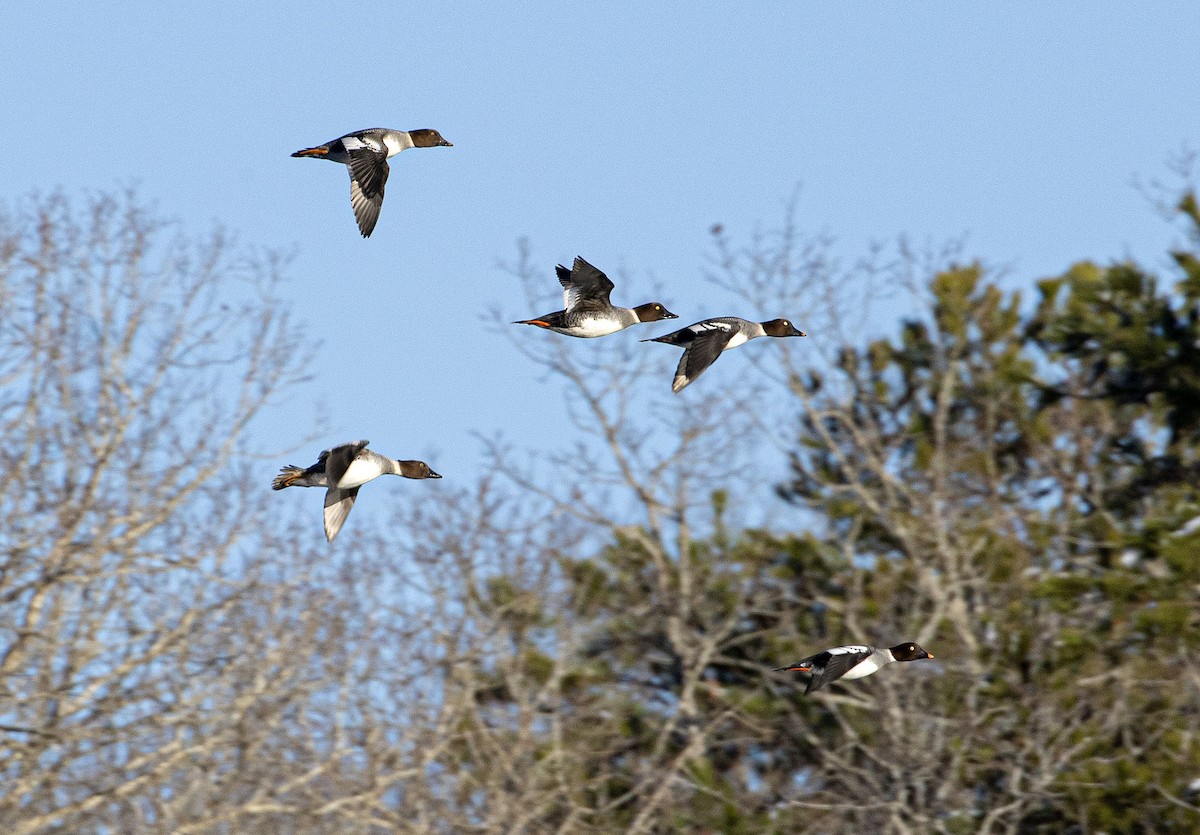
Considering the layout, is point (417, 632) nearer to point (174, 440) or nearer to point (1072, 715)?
point (174, 440)

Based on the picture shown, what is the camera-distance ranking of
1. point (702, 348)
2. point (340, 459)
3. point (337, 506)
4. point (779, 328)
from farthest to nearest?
1. point (779, 328)
2. point (702, 348)
3. point (337, 506)
4. point (340, 459)

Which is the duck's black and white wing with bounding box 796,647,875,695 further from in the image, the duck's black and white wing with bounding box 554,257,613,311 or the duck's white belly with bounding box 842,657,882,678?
the duck's black and white wing with bounding box 554,257,613,311

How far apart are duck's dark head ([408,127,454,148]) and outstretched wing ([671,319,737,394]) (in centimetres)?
221

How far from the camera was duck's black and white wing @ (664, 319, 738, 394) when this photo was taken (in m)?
10.7

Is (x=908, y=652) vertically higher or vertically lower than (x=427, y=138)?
lower

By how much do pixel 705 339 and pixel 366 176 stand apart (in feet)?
7.03

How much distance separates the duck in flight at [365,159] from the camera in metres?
11.3

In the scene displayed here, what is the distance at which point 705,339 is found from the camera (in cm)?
1147

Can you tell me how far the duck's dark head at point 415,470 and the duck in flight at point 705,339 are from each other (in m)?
1.56

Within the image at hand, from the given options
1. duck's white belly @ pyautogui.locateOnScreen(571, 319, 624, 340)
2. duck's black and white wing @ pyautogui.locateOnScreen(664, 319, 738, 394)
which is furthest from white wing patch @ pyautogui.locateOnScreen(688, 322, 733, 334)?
duck's white belly @ pyautogui.locateOnScreen(571, 319, 624, 340)

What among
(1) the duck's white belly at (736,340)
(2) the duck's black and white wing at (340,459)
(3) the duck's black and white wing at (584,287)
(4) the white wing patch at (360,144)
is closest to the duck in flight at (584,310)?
(3) the duck's black and white wing at (584,287)

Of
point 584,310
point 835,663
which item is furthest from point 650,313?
point 835,663

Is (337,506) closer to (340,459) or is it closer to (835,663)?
(340,459)

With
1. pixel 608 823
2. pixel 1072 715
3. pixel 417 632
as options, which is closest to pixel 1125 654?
pixel 1072 715
